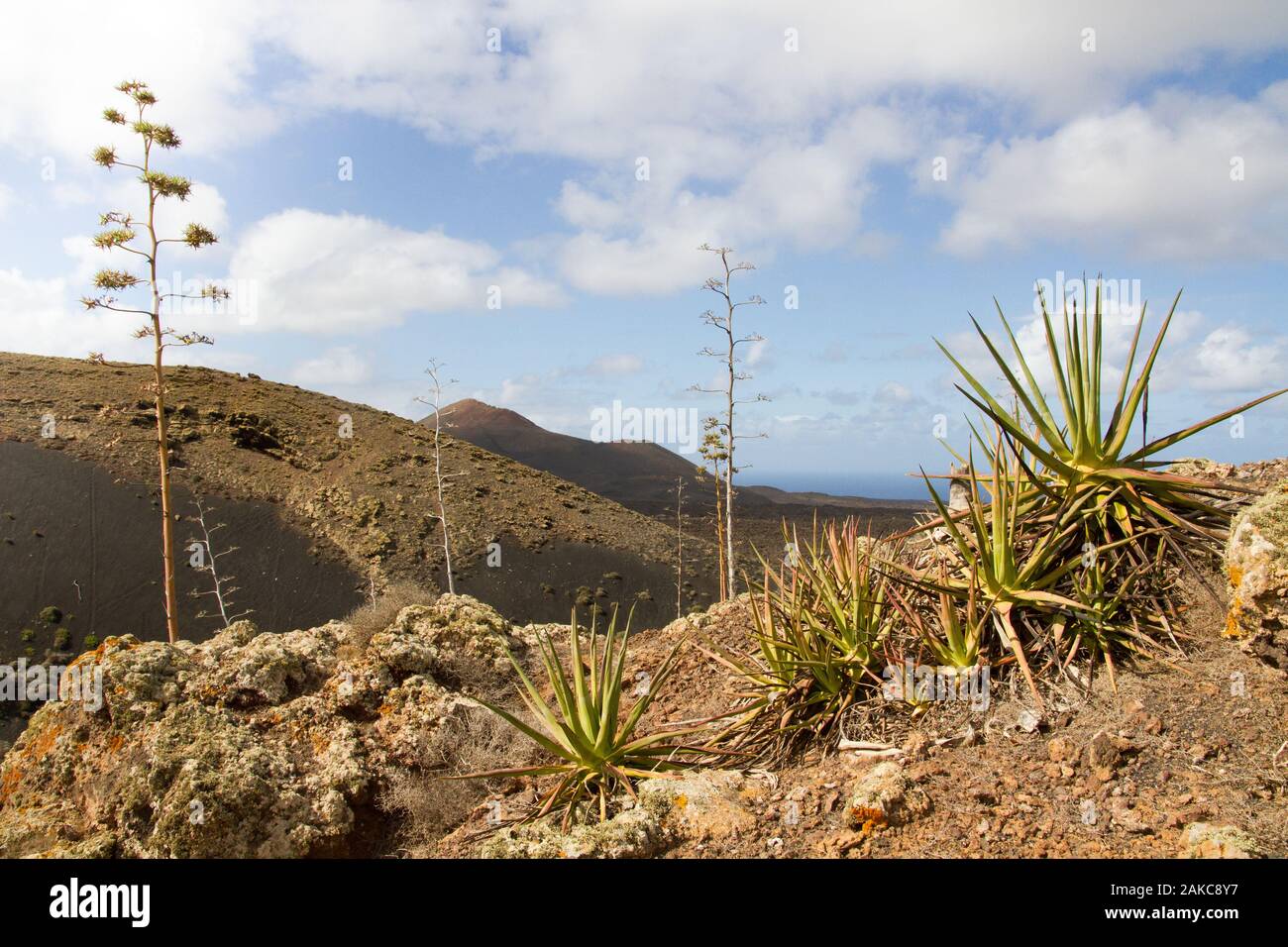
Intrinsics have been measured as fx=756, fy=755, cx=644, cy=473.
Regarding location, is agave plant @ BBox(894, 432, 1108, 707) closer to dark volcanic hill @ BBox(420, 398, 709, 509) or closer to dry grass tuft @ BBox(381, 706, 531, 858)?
dry grass tuft @ BBox(381, 706, 531, 858)

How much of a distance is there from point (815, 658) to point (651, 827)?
1.73 m

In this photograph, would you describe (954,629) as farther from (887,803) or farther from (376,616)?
(376,616)

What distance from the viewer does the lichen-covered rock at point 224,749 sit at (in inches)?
188

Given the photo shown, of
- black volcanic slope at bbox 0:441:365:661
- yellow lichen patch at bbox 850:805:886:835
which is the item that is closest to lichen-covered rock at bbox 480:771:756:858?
yellow lichen patch at bbox 850:805:886:835

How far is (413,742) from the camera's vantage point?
5.74 metres

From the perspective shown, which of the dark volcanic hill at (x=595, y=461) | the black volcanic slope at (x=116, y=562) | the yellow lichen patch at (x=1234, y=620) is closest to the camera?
the yellow lichen patch at (x=1234, y=620)

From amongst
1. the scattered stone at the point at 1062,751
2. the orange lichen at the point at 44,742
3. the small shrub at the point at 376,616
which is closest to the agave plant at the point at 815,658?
the scattered stone at the point at 1062,751

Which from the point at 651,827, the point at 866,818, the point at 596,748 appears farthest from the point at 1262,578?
the point at 596,748

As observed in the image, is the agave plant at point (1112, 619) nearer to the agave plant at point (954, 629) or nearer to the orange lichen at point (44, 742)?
the agave plant at point (954, 629)

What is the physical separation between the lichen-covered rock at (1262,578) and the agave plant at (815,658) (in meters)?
1.85

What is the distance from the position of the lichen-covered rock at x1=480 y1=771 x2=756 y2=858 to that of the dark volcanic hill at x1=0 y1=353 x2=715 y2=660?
1904 centimetres

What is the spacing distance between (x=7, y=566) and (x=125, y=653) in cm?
A: 2846
